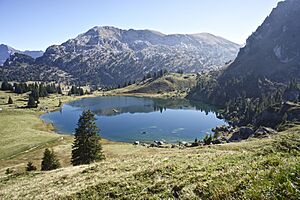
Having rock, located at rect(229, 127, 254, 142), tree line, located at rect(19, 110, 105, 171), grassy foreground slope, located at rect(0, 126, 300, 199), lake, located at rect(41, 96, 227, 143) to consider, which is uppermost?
grassy foreground slope, located at rect(0, 126, 300, 199)

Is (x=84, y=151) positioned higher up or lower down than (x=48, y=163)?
higher up

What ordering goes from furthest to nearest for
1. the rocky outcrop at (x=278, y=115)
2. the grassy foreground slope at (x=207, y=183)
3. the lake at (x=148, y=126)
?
1. the lake at (x=148, y=126)
2. the rocky outcrop at (x=278, y=115)
3. the grassy foreground slope at (x=207, y=183)

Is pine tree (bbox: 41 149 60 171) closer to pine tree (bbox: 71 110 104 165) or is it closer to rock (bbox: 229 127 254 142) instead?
pine tree (bbox: 71 110 104 165)

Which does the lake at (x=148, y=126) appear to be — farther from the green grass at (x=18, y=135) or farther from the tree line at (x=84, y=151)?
the tree line at (x=84, y=151)

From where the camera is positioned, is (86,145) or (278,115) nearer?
(86,145)

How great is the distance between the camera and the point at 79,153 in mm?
61875

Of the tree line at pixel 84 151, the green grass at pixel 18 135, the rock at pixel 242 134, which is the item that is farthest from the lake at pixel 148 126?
the tree line at pixel 84 151

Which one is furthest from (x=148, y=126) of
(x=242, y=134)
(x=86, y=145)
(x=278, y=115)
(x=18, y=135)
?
(x=86, y=145)

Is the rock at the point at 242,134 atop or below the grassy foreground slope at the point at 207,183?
below

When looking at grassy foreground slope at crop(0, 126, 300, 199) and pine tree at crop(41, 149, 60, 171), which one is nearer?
grassy foreground slope at crop(0, 126, 300, 199)

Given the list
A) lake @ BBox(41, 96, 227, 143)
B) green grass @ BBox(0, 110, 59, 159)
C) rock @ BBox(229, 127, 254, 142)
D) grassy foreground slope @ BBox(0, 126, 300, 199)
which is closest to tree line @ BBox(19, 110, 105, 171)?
grassy foreground slope @ BBox(0, 126, 300, 199)

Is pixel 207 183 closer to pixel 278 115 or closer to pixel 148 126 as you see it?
pixel 278 115

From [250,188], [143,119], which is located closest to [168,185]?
[250,188]

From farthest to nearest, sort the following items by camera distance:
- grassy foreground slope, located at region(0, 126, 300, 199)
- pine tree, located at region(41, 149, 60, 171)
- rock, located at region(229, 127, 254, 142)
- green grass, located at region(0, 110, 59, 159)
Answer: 1. rock, located at region(229, 127, 254, 142)
2. green grass, located at region(0, 110, 59, 159)
3. pine tree, located at region(41, 149, 60, 171)
4. grassy foreground slope, located at region(0, 126, 300, 199)
